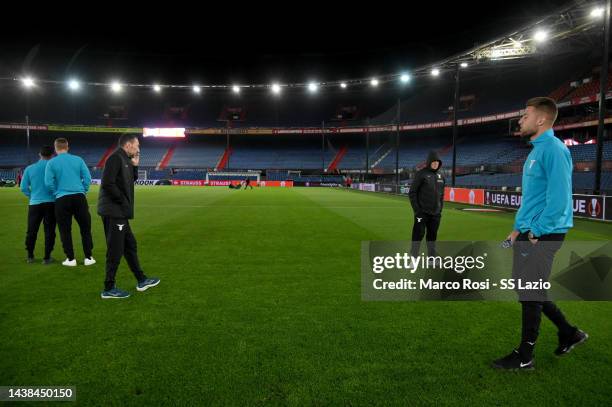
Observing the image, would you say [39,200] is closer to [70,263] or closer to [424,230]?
[70,263]

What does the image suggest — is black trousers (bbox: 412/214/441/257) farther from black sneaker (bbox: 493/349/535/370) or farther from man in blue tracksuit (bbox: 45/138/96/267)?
man in blue tracksuit (bbox: 45/138/96/267)

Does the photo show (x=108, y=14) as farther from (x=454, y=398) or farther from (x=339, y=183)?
(x=454, y=398)

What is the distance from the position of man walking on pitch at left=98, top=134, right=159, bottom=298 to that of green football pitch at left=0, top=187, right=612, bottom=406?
527mm

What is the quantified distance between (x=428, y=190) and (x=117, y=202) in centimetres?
499

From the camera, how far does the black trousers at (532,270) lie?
3.04 m

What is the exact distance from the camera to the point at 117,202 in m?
4.85

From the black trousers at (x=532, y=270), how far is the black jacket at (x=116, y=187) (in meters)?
4.48

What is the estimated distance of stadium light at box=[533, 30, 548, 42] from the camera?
2710 centimetres

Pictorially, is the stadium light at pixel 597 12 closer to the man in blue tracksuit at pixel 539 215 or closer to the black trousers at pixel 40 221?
the man in blue tracksuit at pixel 539 215

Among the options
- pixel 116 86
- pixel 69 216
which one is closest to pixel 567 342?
pixel 69 216

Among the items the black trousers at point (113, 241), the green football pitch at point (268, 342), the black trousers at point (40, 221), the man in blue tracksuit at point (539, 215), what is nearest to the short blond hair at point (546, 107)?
the man in blue tracksuit at point (539, 215)

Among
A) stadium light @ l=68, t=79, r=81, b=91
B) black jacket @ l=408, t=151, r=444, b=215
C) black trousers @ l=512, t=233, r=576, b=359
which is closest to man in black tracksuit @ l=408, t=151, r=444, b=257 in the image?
black jacket @ l=408, t=151, r=444, b=215

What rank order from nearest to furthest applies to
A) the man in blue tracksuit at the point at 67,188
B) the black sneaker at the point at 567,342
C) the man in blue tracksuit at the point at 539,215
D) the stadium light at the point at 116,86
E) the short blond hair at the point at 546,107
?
the man in blue tracksuit at the point at 539,215
the short blond hair at the point at 546,107
the black sneaker at the point at 567,342
the man in blue tracksuit at the point at 67,188
the stadium light at the point at 116,86

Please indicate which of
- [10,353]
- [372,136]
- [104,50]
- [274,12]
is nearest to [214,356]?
[10,353]
